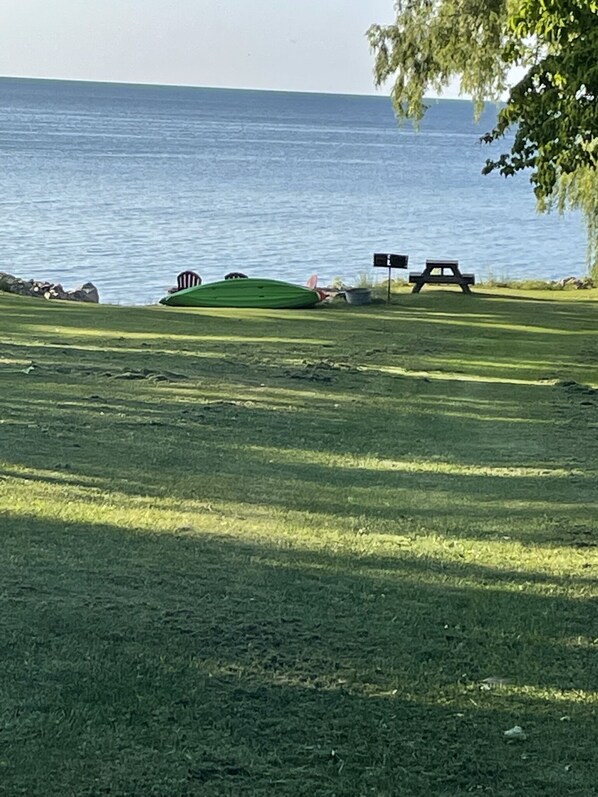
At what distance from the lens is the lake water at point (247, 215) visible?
3741 centimetres

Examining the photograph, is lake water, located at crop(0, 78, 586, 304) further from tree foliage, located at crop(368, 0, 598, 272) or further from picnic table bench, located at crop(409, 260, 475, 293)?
tree foliage, located at crop(368, 0, 598, 272)

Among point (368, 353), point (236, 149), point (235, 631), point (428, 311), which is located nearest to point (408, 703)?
point (235, 631)

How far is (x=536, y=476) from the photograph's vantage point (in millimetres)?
8523

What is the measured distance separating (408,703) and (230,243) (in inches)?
1541

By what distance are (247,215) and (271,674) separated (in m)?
50.1

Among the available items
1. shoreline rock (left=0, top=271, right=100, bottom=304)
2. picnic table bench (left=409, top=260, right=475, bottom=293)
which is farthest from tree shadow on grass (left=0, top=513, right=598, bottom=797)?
picnic table bench (left=409, top=260, right=475, bottom=293)

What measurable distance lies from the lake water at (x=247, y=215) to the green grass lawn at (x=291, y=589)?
1948cm

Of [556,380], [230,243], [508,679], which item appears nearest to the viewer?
[508,679]

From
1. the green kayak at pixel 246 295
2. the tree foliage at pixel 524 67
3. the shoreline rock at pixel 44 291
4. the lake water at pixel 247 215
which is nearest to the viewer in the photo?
the tree foliage at pixel 524 67

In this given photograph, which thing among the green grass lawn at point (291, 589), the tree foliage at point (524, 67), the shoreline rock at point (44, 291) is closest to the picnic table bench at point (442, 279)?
the tree foliage at point (524, 67)

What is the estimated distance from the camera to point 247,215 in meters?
54.0

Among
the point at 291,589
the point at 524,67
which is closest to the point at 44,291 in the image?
the point at 524,67

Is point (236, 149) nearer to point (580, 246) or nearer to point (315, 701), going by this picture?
point (580, 246)

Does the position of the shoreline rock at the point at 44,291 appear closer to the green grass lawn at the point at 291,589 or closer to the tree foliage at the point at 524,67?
the tree foliage at the point at 524,67
